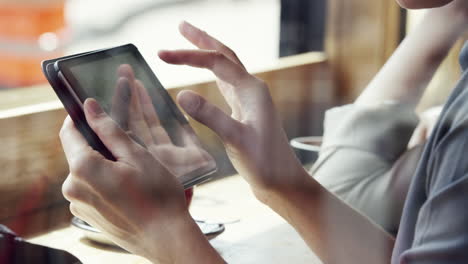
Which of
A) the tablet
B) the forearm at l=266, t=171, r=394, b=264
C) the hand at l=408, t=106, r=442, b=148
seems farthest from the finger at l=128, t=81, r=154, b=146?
the hand at l=408, t=106, r=442, b=148

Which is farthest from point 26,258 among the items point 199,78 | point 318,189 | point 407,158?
point 407,158

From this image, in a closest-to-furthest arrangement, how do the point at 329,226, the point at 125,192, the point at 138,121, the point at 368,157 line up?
the point at 125,192
the point at 138,121
the point at 329,226
the point at 368,157

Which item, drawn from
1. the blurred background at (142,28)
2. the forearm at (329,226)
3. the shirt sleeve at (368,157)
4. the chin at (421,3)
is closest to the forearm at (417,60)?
the shirt sleeve at (368,157)

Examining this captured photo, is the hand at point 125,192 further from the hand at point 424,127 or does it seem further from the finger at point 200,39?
the hand at point 424,127

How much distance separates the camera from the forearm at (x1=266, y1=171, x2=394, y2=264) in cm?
75

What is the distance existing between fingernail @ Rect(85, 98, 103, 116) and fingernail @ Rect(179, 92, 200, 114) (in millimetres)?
66

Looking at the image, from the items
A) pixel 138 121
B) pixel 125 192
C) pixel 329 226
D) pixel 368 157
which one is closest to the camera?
pixel 125 192

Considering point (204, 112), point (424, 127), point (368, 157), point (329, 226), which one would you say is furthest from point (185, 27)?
point (424, 127)

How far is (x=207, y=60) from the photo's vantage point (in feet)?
2.10

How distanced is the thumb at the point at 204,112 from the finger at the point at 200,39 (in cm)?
9

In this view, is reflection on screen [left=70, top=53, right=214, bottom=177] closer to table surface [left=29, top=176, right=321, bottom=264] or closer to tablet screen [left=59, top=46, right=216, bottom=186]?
tablet screen [left=59, top=46, right=216, bottom=186]

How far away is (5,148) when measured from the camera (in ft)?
2.66

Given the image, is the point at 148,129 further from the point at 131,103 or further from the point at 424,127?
the point at 424,127

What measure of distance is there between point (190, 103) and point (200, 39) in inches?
4.3
